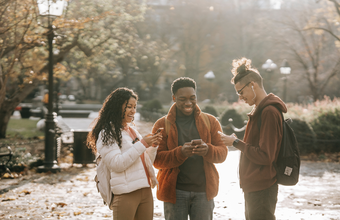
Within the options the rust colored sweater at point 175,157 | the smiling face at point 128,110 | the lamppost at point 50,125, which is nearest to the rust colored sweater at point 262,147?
the rust colored sweater at point 175,157

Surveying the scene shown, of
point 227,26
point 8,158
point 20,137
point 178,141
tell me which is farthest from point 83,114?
point 178,141

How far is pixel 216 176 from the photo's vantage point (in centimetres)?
321

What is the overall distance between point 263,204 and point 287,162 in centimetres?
41

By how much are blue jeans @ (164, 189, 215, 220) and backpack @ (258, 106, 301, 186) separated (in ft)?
2.14

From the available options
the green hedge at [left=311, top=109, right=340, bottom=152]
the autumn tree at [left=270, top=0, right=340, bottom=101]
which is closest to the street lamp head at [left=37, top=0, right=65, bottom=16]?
the green hedge at [left=311, top=109, right=340, bottom=152]

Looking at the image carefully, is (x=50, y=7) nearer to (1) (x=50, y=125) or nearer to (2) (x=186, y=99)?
(1) (x=50, y=125)

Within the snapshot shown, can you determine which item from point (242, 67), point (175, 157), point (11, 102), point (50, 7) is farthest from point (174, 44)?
point (175, 157)

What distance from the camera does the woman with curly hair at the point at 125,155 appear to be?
2854 mm

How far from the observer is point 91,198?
6805 mm

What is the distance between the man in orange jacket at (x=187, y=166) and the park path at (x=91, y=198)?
2.63 metres

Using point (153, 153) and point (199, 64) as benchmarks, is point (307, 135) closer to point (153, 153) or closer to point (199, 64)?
point (153, 153)

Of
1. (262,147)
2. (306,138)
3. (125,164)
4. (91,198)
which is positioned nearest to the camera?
(125,164)

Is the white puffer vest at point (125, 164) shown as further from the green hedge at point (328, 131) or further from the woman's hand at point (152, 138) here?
the green hedge at point (328, 131)

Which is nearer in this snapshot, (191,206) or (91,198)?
(191,206)
